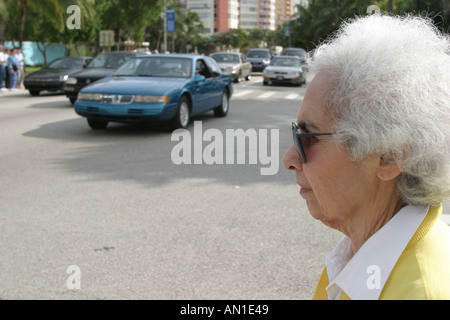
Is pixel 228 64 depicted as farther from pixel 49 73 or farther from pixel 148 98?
pixel 148 98

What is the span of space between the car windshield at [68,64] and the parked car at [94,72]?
2.80m

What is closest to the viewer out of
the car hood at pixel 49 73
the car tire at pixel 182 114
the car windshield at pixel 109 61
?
the car tire at pixel 182 114

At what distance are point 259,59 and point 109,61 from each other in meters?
21.7

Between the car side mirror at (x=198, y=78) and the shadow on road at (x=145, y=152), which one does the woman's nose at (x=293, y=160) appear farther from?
the car side mirror at (x=198, y=78)

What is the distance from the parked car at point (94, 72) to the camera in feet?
50.9

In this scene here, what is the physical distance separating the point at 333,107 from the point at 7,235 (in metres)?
3.75

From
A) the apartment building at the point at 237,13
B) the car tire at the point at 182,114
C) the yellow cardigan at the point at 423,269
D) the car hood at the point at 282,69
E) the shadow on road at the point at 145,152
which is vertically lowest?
the shadow on road at the point at 145,152

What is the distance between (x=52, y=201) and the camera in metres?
5.48

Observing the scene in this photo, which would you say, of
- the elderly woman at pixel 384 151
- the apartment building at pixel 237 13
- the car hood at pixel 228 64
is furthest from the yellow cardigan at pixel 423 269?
the apartment building at pixel 237 13

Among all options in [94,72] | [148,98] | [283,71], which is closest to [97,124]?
[148,98]

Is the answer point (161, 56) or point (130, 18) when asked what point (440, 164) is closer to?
point (161, 56)

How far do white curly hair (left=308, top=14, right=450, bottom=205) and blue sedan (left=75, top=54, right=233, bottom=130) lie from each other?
28.2 feet

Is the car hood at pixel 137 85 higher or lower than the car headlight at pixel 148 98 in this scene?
higher
